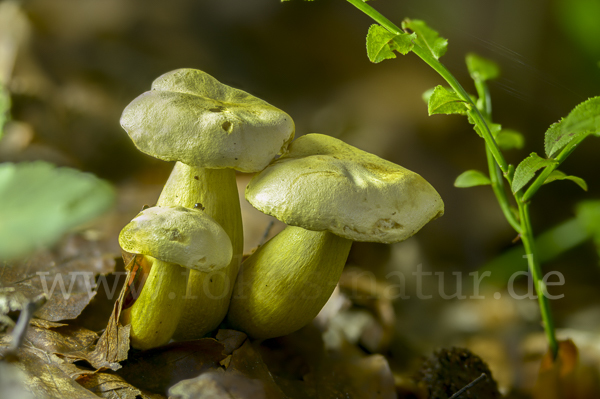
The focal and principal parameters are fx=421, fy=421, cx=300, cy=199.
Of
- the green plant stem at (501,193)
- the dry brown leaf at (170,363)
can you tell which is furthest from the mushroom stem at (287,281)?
the green plant stem at (501,193)

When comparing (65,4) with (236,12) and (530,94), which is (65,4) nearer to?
(236,12)

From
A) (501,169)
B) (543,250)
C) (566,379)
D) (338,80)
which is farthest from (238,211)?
(543,250)

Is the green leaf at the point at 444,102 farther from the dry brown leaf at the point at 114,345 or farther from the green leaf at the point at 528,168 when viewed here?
the dry brown leaf at the point at 114,345

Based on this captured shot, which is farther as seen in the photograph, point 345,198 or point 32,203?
point 345,198

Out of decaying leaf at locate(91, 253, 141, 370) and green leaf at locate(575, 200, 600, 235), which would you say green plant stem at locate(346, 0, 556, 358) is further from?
decaying leaf at locate(91, 253, 141, 370)

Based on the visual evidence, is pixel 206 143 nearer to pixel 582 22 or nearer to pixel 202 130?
pixel 202 130
